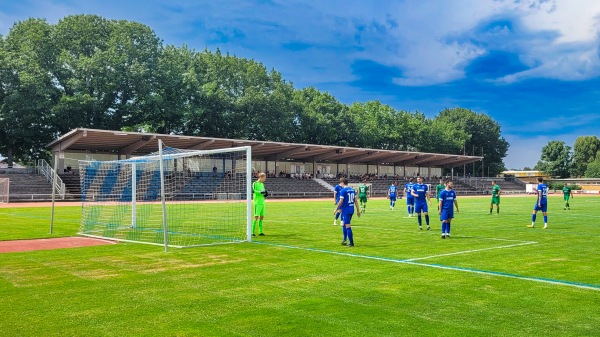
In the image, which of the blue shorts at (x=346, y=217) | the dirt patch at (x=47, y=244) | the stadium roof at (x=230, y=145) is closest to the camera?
the dirt patch at (x=47, y=244)

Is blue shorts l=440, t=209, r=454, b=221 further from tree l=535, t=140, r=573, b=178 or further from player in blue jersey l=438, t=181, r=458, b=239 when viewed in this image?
tree l=535, t=140, r=573, b=178

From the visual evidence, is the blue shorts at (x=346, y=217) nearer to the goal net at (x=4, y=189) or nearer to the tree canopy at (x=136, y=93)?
the goal net at (x=4, y=189)

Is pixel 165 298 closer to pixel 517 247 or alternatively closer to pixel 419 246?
pixel 419 246

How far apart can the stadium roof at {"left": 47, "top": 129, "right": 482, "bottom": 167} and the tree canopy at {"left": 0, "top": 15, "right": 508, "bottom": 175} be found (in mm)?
5693

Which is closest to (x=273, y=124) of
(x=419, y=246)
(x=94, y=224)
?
(x=94, y=224)

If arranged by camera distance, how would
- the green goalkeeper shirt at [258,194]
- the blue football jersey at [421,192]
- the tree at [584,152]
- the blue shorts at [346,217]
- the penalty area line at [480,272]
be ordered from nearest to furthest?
the penalty area line at [480,272] < the blue shorts at [346,217] < the green goalkeeper shirt at [258,194] < the blue football jersey at [421,192] < the tree at [584,152]

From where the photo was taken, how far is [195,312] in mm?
7035

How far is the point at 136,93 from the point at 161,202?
45283mm

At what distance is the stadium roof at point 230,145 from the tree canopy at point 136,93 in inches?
224

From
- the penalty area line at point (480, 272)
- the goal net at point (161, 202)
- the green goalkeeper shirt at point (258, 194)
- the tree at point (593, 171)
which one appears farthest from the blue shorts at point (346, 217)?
the tree at point (593, 171)

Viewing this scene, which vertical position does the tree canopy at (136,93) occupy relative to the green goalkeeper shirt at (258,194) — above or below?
above

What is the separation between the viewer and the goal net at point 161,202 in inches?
617

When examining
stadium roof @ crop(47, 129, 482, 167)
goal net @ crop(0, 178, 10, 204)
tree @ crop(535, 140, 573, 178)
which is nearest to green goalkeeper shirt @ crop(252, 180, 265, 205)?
stadium roof @ crop(47, 129, 482, 167)

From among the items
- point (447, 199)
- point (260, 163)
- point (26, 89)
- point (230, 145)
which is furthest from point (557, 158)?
point (447, 199)
